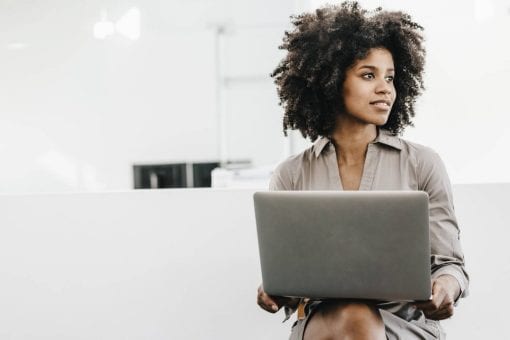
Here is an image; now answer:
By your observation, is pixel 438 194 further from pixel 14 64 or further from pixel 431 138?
pixel 14 64

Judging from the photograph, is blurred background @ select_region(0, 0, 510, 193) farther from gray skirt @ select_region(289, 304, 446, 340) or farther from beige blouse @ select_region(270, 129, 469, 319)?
gray skirt @ select_region(289, 304, 446, 340)

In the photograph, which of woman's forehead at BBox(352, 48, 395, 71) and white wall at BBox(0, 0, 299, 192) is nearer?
woman's forehead at BBox(352, 48, 395, 71)

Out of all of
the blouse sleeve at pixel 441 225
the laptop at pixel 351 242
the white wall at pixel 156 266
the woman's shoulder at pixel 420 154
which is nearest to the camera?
the laptop at pixel 351 242

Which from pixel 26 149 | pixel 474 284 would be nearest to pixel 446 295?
pixel 474 284

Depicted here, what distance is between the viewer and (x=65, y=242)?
5.41 feet

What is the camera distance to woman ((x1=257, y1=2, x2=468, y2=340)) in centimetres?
109

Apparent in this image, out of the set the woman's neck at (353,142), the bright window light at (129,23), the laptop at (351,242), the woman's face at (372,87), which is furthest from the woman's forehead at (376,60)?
the bright window light at (129,23)

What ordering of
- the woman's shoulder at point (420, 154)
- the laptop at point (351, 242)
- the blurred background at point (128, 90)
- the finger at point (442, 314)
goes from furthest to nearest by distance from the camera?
the blurred background at point (128, 90) → the woman's shoulder at point (420, 154) → the finger at point (442, 314) → the laptop at point (351, 242)

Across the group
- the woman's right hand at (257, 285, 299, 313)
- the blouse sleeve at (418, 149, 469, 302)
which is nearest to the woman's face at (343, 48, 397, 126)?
the blouse sleeve at (418, 149, 469, 302)

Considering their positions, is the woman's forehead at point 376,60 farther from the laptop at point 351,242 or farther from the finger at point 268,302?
the finger at point 268,302

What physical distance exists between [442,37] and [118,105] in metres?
3.27

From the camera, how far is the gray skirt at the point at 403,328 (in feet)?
3.39

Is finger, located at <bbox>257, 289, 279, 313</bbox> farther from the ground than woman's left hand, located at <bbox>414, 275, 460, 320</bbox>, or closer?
closer

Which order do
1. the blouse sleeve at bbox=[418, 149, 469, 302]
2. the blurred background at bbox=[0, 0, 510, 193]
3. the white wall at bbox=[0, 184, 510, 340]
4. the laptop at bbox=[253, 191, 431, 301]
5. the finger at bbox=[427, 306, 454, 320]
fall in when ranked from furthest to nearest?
the blurred background at bbox=[0, 0, 510, 193] < the white wall at bbox=[0, 184, 510, 340] < the blouse sleeve at bbox=[418, 149, 469, 302] < the finger at bbox=[427, 306, 454, 320] < the laptop at bbox=[253, 191, 431, 301]
